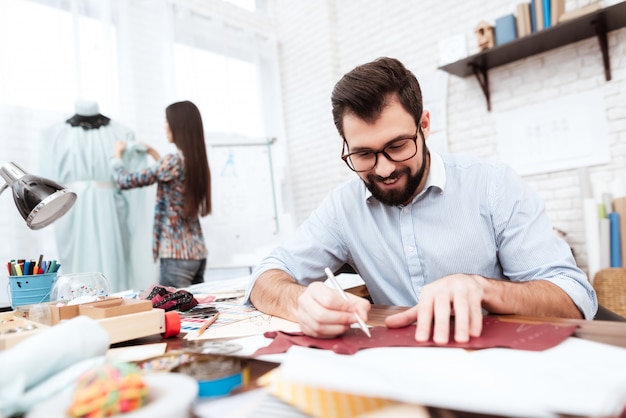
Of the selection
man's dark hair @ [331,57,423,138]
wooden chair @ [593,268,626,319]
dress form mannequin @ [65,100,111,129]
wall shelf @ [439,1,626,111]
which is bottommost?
wooden chair @ [593,268,626,319]

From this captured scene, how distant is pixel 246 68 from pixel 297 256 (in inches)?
130

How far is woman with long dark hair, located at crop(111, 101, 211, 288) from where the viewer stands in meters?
2.62

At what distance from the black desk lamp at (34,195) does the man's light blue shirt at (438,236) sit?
0.52 metres

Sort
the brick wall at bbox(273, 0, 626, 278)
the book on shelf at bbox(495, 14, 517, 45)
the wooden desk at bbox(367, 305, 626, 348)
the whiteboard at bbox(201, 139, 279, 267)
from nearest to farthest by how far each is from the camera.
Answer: the wooden desk at bbox(367, 305, 626, 348) → the brick wall at bbox(273, 0, 626, 278) → the book on shelf at bbox(495, 14, 517, 45) → the whiteboard at bbox(201, 139, 279, 267)

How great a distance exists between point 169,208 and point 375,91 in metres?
1.90

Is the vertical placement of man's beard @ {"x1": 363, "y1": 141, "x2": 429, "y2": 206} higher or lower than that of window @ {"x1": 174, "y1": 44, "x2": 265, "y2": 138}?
lower

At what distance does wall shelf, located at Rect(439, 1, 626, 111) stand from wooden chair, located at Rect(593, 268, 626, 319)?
1.17 metres

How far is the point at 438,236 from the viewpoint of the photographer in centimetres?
120

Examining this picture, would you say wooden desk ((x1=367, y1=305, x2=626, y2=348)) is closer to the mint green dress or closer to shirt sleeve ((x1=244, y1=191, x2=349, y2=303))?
shirt sleeve ((x1=244, y1=191, x2=349, y2=303))

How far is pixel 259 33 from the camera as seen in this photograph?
14.2 ft

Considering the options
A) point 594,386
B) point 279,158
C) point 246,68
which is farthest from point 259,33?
point 594,386

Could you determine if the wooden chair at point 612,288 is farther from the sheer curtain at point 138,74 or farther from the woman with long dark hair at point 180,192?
the sheer curtain at point 138,74

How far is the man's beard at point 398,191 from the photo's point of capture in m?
1.17

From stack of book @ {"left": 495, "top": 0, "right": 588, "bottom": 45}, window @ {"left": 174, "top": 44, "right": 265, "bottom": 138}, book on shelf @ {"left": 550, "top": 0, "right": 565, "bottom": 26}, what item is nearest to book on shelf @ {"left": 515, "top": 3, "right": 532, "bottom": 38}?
stack of book @ {"left": 495, "top": 0, "right": 588, "bottom": 45}
